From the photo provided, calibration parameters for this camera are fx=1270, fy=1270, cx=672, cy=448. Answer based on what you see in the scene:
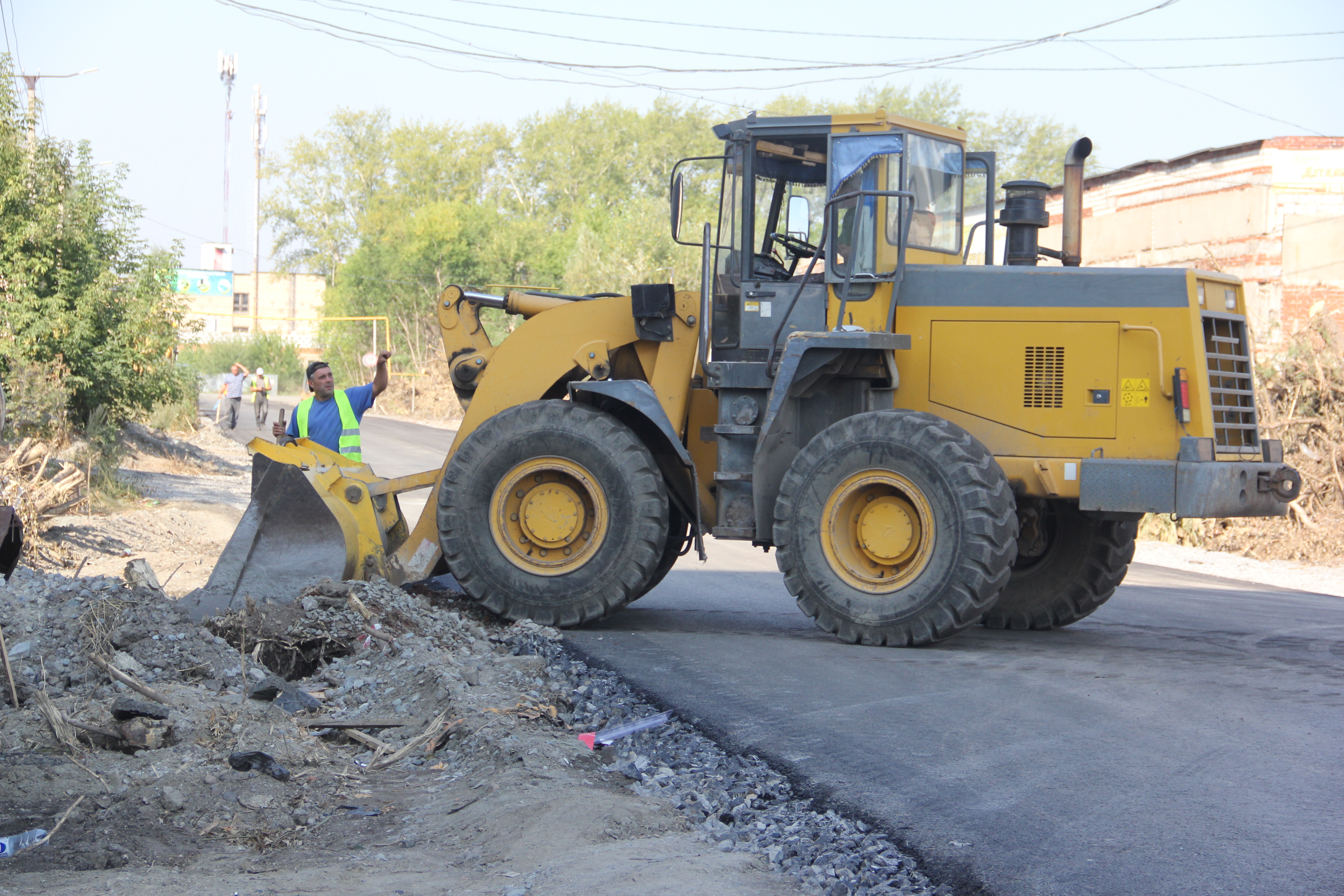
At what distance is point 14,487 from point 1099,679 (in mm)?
8519

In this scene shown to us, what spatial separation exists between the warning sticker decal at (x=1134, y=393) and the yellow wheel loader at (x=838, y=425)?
0.06ft

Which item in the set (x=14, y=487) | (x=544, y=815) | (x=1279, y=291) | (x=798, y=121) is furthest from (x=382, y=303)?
(x=544, y=815)

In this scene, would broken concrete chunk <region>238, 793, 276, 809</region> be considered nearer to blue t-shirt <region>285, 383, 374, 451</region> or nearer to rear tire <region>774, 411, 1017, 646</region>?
rear tire <region>774, 411, 1017, 646</region>

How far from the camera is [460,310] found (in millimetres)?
8812

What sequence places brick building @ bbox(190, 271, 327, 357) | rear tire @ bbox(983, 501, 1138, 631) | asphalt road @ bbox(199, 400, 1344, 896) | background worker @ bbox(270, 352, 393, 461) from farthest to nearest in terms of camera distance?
brick building @ bbox(190, 271, 327, 357) → background worker @ bbox(270, 352, 393, 461) → rear tire @ bbox(983, 501, 1138, 631) → asphalt road @ bbox(199, 400, 1344, 896)

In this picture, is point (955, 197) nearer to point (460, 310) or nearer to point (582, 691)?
point (460, 310)

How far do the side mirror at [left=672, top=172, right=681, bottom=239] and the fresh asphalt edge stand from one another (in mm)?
3133

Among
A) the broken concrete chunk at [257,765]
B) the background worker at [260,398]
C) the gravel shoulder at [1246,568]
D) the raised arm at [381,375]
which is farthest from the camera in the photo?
the background worker at [260,398]

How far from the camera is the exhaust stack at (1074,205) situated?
820 cm

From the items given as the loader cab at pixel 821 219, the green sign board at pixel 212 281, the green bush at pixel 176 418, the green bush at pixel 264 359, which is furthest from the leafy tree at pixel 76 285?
the green sign board at pixel 212 281

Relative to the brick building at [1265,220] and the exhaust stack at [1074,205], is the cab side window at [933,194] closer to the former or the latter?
the exhaust stack at [1074,205]

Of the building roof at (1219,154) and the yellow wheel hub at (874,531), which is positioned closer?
the yellow wheel hub at (874,531)

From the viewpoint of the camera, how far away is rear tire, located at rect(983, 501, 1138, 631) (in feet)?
27.2

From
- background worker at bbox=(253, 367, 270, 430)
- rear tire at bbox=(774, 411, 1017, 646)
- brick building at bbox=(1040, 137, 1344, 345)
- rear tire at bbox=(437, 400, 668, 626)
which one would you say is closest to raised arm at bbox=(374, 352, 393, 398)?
rear tire at bbox=(437, 400, 668, 626)
